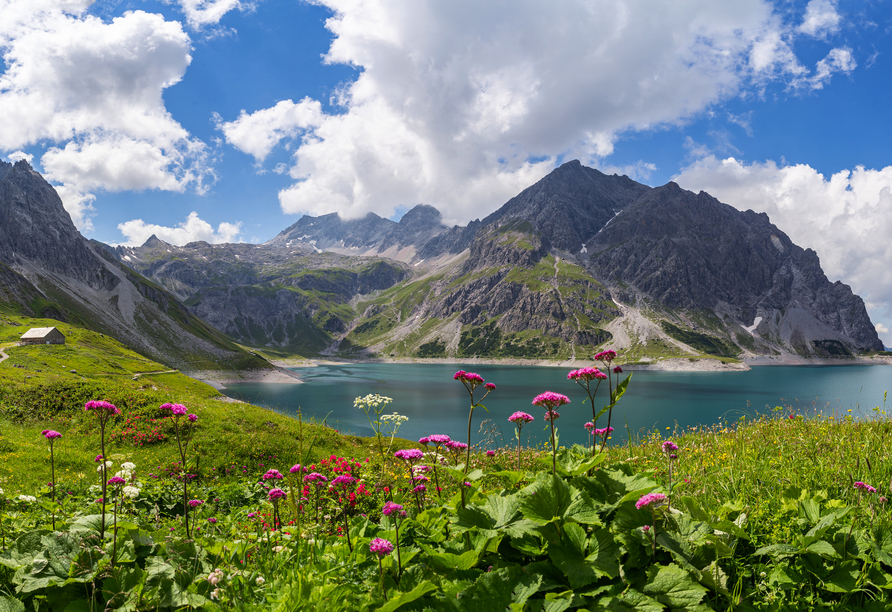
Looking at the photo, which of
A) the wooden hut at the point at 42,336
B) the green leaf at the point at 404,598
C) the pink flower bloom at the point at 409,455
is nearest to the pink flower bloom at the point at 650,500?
the green leaf at the point at 404,598

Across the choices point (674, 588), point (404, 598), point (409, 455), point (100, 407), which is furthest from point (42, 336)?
point (674, 588)

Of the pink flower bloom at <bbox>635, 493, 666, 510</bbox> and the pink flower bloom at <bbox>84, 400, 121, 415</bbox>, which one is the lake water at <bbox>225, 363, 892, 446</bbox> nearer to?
the pink flower bloom at <bbox>635, 493, 666, 510</bbox>

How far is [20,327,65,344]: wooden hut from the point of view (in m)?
88.5

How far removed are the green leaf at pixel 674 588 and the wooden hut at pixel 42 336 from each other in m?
125

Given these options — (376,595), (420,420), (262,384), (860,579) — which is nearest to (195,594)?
(376,595)

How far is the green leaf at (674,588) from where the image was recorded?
2.83m

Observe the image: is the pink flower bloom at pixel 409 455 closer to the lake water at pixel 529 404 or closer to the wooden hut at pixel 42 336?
the lake water at pixel 529 404

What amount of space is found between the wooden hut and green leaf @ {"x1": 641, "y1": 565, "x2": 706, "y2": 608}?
125m

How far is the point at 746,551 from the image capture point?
382 cm

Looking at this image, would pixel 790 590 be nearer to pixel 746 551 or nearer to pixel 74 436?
pixel 746 551

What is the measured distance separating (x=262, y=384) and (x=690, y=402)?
449ft

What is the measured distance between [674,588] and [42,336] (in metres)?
127

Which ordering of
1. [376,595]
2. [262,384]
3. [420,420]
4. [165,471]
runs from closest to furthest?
[376,595] < [165,471] < [420,420] < [262,384]

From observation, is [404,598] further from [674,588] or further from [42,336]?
[42,336]
